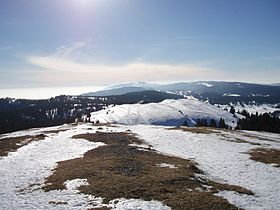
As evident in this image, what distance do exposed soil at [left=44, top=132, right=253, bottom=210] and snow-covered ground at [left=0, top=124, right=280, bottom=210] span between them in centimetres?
112

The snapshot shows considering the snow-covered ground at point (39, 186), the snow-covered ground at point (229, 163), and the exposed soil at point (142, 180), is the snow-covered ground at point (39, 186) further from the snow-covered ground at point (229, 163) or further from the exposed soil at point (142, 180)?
the snow-covered ground at point (229, 163)

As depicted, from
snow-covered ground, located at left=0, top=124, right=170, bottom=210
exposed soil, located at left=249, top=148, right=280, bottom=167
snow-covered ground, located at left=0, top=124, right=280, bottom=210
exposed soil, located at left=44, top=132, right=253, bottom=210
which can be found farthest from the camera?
exposed soil, located at left=249, top=148, right=280, bottom=167

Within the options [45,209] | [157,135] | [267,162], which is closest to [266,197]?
[267,162]

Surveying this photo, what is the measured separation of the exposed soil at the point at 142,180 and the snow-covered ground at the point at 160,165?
112cm

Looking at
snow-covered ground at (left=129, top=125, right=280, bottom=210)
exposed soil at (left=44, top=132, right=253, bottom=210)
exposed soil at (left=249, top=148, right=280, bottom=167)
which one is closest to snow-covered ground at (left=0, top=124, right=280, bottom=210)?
snow-covered ground at (left=129, top=125, right=280, bottom=210)

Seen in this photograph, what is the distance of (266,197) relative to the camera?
25656 millimetres

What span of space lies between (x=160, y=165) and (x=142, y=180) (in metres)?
8.34

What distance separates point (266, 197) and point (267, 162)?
15.6 m

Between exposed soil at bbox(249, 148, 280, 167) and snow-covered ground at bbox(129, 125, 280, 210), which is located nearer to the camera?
snow-covered ground at bbox(129, 125, 280, 210)

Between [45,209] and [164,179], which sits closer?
[45,209]

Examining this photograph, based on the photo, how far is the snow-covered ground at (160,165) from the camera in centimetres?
2364

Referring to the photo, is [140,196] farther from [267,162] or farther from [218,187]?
[267,162]

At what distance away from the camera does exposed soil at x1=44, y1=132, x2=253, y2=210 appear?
23891mm

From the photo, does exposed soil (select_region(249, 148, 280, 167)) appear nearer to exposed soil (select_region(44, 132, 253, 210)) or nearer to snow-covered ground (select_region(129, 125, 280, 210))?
snow-covered ground (select_region(129, 125, 280, 210))
